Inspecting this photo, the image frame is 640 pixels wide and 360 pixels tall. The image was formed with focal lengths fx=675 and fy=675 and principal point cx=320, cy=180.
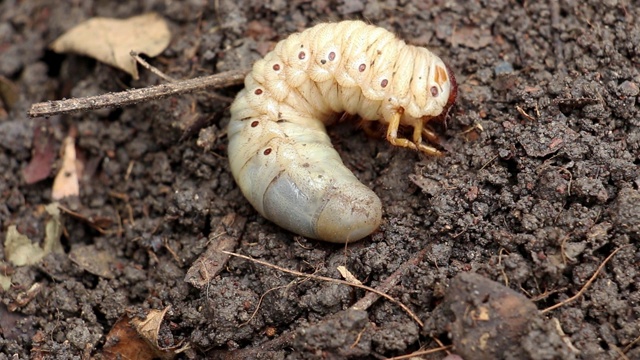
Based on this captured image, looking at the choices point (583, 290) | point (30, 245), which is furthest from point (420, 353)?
point (30, 245)

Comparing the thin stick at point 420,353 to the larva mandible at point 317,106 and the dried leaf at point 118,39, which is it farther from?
the dried leaf at point 118,39

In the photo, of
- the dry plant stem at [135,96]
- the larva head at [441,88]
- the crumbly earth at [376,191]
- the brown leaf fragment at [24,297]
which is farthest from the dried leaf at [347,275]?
the brown leaf fragment at [24,297]

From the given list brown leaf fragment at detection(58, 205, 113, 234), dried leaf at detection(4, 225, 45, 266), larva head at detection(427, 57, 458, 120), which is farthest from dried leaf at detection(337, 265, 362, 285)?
dried leaf at detection(4, 225, 45, 266)

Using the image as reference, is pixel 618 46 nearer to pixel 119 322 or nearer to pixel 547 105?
pixel 547 105

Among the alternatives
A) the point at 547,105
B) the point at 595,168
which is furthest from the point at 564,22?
the point at 595,168

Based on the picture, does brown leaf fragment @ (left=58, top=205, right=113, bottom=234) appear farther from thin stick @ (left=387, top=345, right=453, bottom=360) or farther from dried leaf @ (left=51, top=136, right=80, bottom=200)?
thin stick @ (left=387, top=345, right=453, bottom=360)

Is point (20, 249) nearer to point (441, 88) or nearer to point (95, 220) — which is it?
point (95, 220)
